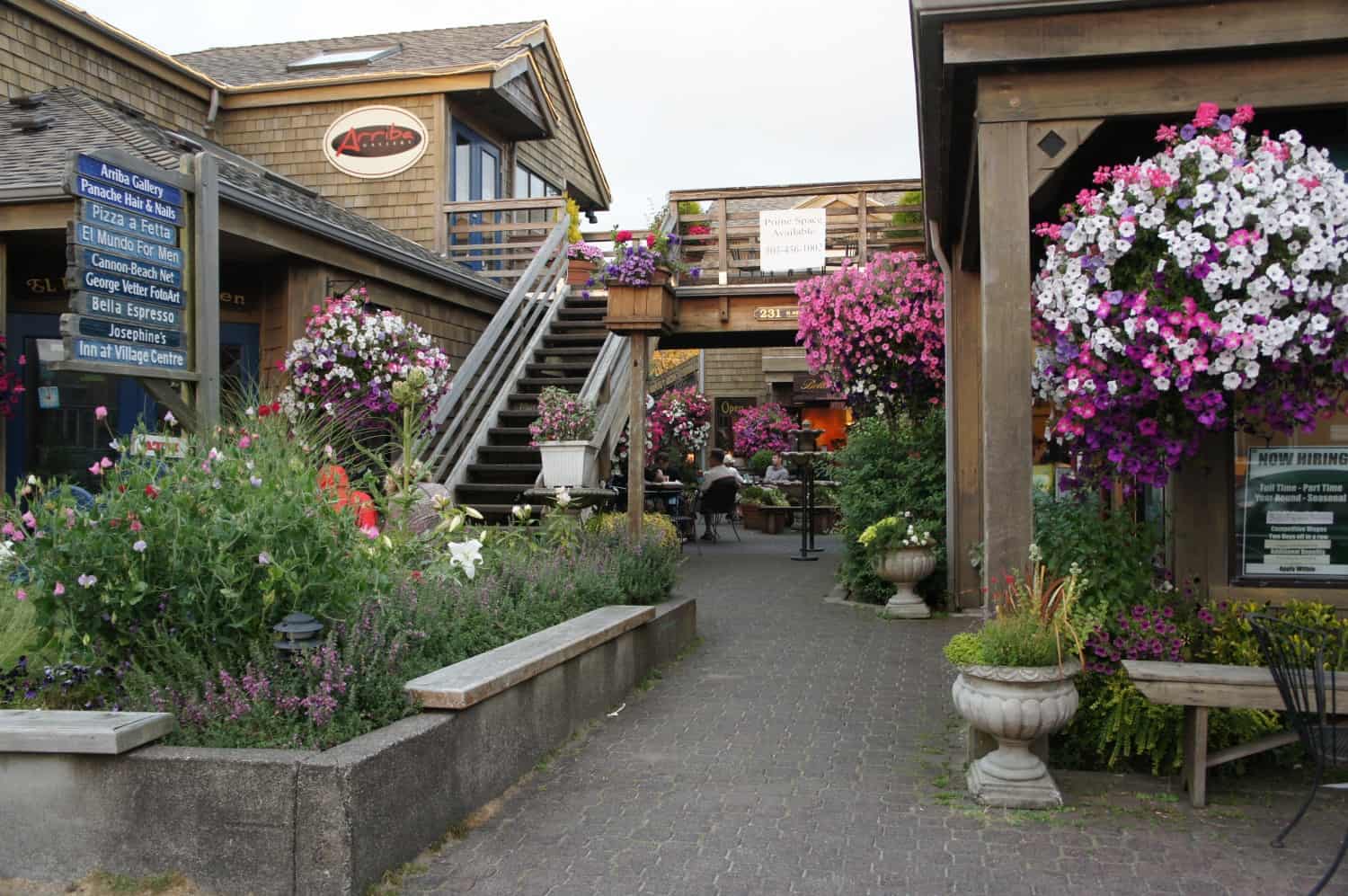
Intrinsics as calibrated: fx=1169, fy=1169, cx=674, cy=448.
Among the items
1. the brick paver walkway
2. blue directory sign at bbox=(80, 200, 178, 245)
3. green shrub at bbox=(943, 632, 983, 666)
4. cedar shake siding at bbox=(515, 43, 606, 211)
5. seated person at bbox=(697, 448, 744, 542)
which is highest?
cedar shake siding at bbox=(515, 43, 606, 211)

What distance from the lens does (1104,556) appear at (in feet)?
17.1

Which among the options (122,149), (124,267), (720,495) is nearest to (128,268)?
(124,267)

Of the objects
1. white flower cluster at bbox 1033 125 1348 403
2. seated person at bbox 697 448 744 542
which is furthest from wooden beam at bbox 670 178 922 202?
white flower cluster at bbox 1033 125 1348 403

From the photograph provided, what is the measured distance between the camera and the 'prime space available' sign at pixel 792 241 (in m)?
12.7

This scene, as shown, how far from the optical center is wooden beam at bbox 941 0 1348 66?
4781mm

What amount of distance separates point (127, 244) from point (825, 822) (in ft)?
14.5

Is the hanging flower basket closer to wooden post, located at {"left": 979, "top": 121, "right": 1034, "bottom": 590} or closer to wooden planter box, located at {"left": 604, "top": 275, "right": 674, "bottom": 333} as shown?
wooden post, located at {"left": 979, "top": 121, "right": 1034, "bottom": 590}

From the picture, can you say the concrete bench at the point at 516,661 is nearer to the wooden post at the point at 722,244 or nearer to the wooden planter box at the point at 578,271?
the wooden post at the point at 722,244

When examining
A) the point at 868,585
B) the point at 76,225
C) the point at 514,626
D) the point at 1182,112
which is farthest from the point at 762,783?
the point at 868,585

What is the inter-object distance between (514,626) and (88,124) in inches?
312

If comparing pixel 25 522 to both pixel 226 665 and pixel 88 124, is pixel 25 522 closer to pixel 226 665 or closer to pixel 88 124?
pixel 226 665

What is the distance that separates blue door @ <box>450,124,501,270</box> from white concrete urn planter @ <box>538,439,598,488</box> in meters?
6.79

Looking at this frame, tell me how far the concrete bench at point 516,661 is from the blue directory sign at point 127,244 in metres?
2.74

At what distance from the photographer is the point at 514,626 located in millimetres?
6055
